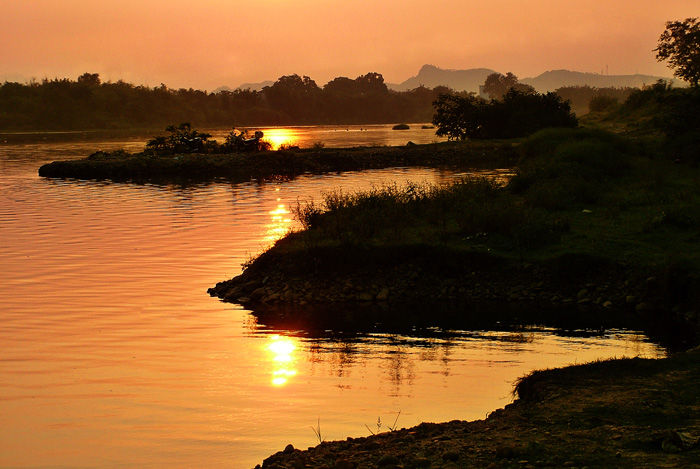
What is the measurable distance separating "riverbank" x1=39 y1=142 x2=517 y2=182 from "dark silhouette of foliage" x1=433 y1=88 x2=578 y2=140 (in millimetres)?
6388

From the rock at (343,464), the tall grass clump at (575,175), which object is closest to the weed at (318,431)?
the rock at (343,464)

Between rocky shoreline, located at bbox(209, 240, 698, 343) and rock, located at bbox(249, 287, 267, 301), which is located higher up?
rocky shoreline, located at bbox(209, 240, 698, 343)

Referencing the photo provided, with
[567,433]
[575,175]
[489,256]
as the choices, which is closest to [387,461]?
[567,433]

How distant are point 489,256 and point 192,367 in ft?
28.3

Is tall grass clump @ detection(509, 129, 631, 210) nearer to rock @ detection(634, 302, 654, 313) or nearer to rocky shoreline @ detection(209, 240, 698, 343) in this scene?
rocky shoreline @ detection(209, 240, 698, 343)

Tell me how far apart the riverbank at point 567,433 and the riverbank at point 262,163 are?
150 ft

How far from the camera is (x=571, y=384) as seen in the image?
10.4 meters

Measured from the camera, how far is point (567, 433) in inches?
Result: 336

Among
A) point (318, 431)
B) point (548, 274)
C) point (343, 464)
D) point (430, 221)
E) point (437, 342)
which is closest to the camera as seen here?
point (343, 464)

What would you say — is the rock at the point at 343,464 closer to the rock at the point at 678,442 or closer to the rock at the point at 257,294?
the rock at the point at 678,442

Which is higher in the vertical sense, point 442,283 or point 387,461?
point 387,461

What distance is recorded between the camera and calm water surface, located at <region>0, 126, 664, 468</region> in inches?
393

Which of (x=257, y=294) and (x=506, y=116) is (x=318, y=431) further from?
(x=506, y=116)

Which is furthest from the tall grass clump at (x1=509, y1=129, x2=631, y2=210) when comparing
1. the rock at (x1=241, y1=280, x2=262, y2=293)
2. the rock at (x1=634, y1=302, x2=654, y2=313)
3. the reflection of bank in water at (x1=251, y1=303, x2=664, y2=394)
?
the rock at (x1=241, y1=280, x2=262, y2=293)
